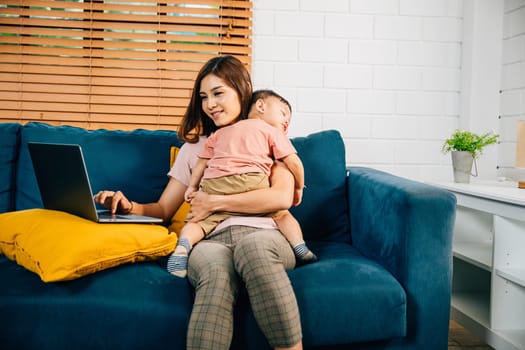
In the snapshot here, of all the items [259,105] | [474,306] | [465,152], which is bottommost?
[474,306]

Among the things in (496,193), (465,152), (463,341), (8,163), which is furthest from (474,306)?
(8,163)

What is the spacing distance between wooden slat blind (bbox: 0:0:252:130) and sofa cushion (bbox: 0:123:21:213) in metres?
0.59

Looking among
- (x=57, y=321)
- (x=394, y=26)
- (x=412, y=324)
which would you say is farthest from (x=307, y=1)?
(x=57, y=321)

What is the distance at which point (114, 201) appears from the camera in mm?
1554

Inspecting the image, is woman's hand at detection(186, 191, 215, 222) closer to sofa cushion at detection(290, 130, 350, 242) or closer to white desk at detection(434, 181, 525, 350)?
sofa cushion at detection(290, 130, 350, 242)

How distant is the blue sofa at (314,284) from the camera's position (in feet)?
4.06

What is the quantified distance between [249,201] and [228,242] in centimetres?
14

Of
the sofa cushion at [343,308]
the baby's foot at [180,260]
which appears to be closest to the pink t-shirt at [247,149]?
the baby's foot at [180,260]

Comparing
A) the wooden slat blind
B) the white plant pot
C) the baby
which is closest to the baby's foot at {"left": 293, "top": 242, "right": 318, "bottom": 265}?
the baby

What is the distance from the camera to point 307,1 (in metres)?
2.50

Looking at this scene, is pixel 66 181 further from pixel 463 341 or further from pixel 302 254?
pixel 463 341

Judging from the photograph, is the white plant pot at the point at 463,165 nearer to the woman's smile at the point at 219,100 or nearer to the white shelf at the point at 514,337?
the white shelf at the point at 514,337

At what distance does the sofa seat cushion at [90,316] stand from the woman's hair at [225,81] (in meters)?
0.67

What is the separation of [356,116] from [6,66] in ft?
5.89
